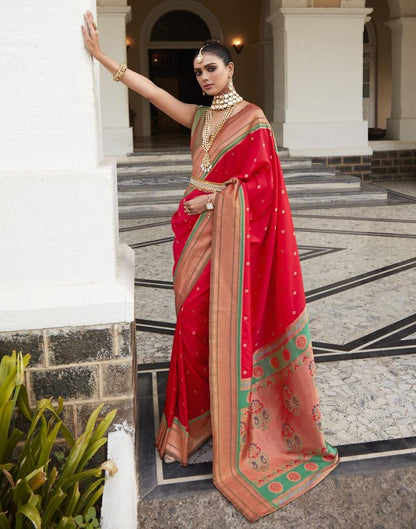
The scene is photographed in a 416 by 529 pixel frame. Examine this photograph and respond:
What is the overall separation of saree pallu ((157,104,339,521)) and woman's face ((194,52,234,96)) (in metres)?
0.11

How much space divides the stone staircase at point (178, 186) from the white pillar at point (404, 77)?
282cm

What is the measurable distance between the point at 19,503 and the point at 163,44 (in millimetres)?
14524

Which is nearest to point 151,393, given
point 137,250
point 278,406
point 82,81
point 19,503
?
point 278,406

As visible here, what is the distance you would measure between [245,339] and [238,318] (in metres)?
0.07

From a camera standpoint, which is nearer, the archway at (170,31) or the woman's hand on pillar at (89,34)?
the woman's hand on pillar at (89,34)

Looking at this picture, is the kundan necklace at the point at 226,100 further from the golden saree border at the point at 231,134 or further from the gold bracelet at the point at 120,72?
the gold bracelet at the point at 120,72

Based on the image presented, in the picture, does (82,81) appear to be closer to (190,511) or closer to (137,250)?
(190,511)

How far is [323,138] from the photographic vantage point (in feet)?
30.2

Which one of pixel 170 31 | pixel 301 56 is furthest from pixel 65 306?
pixel 170 31

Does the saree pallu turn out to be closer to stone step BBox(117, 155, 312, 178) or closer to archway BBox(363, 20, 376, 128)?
stone step BBox(117, 155, 312, 178)

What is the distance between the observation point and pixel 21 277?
1761 millimetres

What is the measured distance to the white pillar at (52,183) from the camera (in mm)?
1669

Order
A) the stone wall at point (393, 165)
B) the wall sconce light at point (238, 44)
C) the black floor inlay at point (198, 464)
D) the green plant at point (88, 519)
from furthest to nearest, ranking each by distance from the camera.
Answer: the wall sconce light at point (238, 44) < the stone wall at point (393, 165) < the black floor inlay at point (198, 464) < the green plant at point (88, 519)

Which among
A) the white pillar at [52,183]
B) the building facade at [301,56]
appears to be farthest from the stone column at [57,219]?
the building facade at [301,56]
